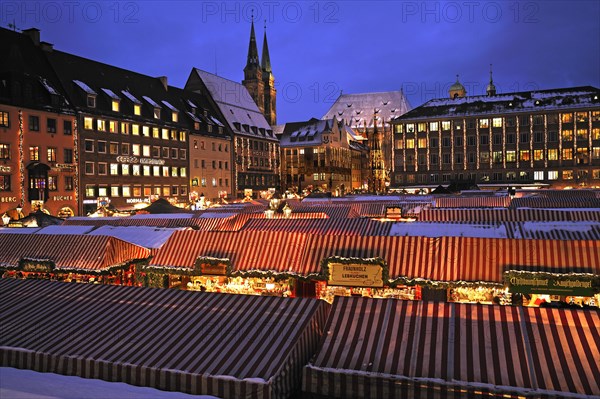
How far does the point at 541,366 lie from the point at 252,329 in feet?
14.5

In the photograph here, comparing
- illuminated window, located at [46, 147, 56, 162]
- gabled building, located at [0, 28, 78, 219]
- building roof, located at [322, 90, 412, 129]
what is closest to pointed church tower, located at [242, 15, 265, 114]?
building roof, located at [322, 90, 412, 129]

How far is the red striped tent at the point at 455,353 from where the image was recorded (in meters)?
6.78

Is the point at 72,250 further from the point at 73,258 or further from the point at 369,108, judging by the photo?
the point at 369,108

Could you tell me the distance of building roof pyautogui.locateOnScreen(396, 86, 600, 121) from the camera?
70.6m

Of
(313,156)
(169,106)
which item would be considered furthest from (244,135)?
(313,156)

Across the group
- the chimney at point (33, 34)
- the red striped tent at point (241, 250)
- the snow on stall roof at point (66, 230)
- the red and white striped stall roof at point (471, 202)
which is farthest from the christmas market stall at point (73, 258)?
the chimney at point (33, 34)

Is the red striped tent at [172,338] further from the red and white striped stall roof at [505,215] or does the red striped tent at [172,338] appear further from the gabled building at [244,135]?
the gabled building at [244,135]

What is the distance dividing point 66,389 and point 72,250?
10.1 metres

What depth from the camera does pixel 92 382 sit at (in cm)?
750

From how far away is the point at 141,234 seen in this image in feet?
58.7

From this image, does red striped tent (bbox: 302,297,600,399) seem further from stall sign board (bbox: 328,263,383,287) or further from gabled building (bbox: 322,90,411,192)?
gabled building (bbox: 322,90,411,192)

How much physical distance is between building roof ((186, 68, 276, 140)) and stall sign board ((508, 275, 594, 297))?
6503 cm

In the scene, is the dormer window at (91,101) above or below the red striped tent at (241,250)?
above

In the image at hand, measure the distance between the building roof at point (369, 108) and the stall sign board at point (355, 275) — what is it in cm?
11563
